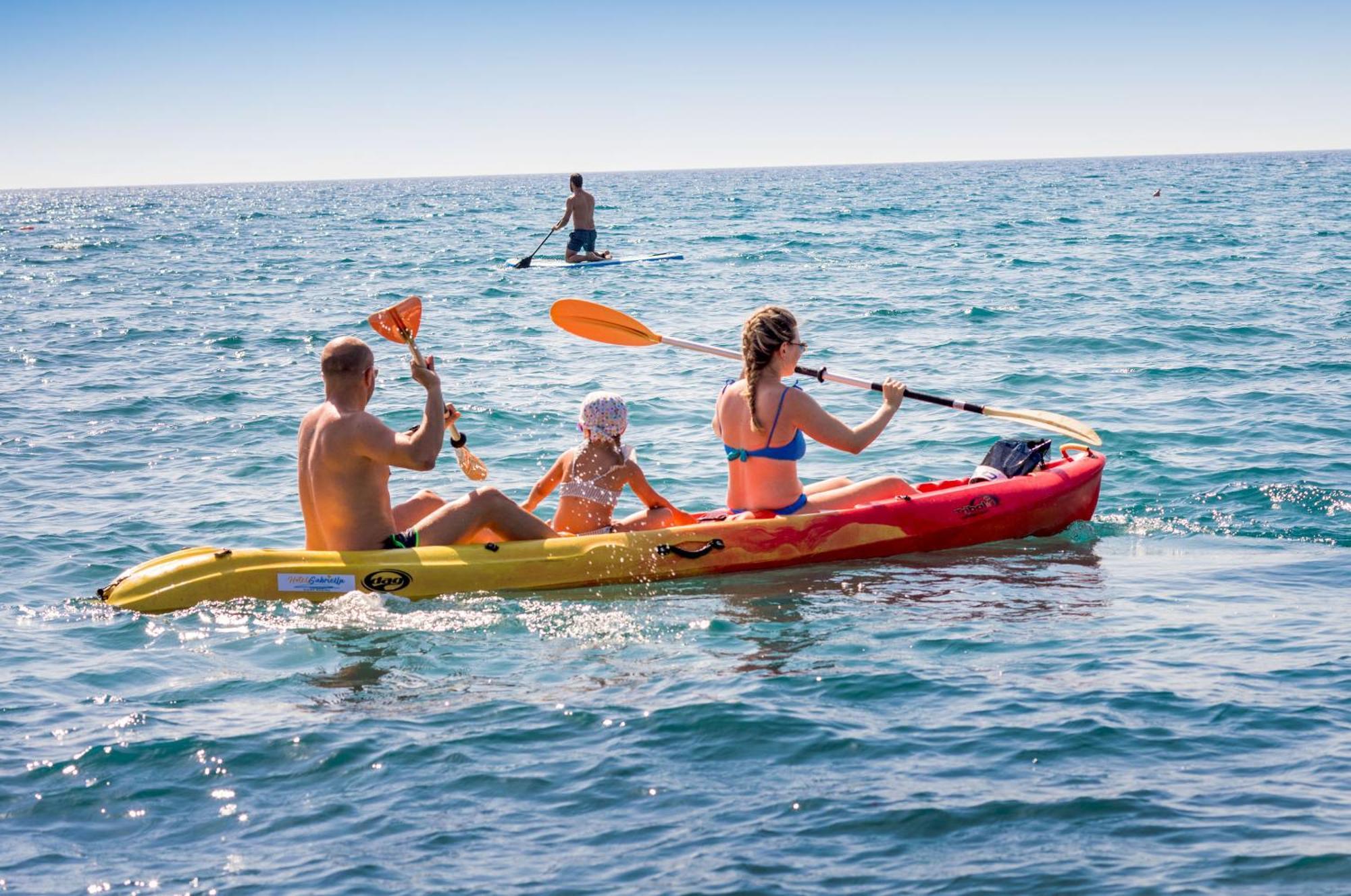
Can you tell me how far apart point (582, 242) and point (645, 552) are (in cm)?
1928

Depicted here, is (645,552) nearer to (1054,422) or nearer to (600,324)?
(600,324)

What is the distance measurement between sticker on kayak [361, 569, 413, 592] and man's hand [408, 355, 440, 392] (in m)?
0.99

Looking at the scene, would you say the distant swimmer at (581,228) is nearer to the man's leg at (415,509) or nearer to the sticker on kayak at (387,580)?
the man's leg at (415,509)

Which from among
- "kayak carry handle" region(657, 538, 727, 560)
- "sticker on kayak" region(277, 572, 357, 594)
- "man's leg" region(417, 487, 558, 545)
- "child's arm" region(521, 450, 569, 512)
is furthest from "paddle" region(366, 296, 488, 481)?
"kayak carry handle" region(657, 538, 727, 560)

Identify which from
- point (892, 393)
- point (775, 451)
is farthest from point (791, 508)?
point (892, 393)

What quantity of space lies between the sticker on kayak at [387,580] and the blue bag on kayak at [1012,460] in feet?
11.5

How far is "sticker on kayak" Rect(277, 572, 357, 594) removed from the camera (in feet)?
21.5

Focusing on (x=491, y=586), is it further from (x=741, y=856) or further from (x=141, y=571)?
(x=741, y=856)

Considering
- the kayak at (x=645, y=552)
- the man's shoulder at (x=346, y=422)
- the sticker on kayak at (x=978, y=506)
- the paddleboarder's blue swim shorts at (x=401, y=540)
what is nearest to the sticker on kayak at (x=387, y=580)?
the kayak at (x=645, y=552)

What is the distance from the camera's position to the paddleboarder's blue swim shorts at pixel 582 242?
25.6 m

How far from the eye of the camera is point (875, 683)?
5406 millimetres

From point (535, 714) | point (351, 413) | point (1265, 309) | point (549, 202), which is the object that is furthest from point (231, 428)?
point (549, 202)

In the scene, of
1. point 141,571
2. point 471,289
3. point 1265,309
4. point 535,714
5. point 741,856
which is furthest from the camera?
point 471,289

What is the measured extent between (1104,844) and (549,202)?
75229 mm
